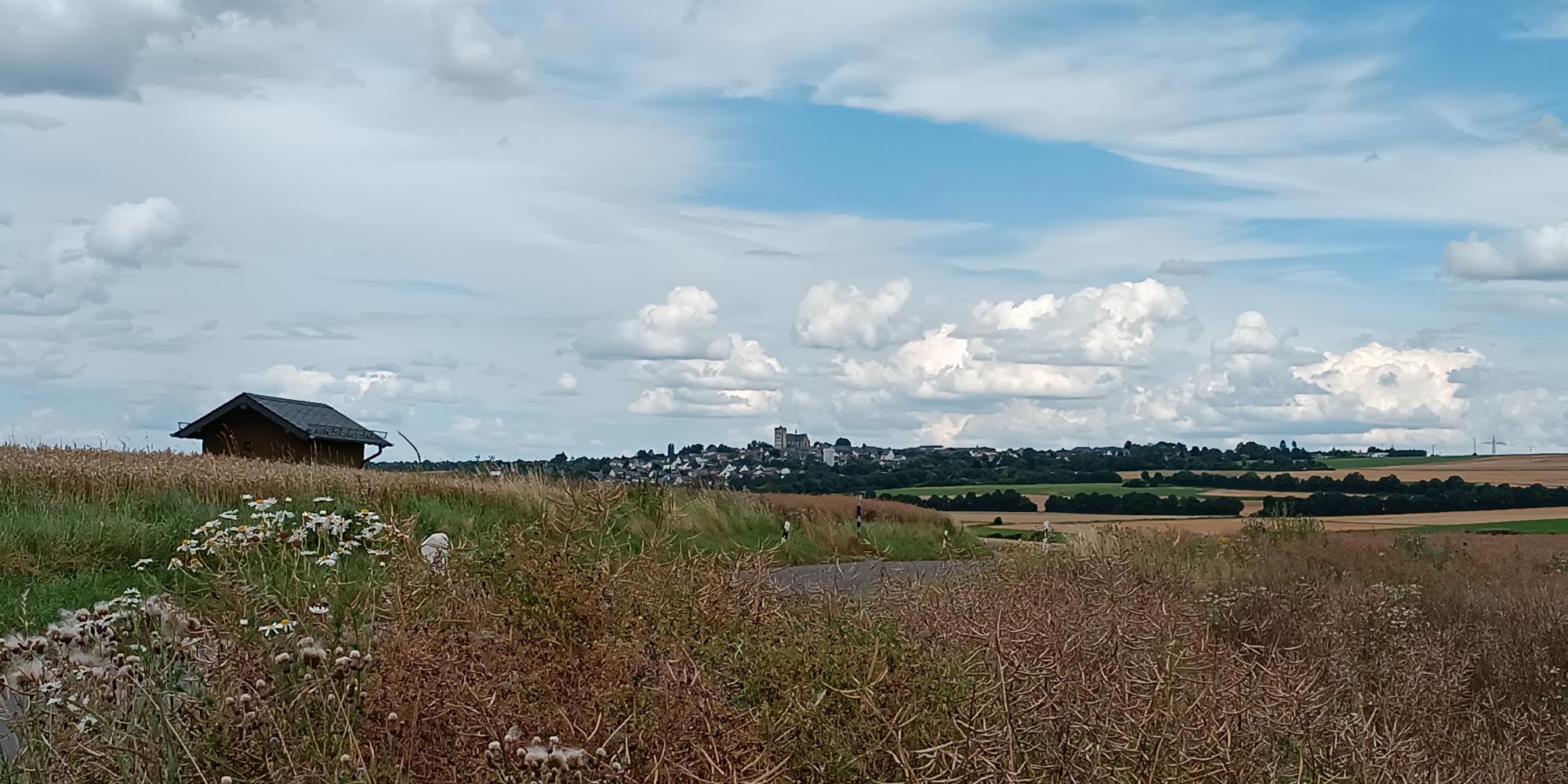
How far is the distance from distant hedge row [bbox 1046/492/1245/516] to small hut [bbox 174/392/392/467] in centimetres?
1577

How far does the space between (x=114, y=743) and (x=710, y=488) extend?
52.5 ft

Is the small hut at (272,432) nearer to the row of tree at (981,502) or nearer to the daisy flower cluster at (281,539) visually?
the row of tree at (981,502)

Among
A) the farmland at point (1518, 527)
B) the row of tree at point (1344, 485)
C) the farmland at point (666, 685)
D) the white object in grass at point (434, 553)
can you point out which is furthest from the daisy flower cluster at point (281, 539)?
the row of tree at point (1344, 485)

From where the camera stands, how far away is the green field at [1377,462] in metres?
39.1

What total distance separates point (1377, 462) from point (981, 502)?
60.1ft

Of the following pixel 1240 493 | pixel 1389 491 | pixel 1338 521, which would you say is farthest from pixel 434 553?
pixel 1389 491

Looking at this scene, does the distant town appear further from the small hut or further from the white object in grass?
the white object in grass

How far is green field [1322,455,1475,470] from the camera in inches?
1540

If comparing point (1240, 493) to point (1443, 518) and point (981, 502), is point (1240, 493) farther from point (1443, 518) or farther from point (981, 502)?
point (981, 502)

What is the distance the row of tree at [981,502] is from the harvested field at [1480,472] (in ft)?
13.3

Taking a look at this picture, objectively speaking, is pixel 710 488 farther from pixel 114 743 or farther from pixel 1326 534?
pixel 114 743

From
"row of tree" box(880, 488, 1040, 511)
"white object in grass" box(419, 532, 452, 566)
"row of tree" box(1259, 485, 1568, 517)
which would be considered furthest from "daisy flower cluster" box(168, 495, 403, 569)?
"row of tree" box(880, 488, 1040, 511)

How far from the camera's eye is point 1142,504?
26.9m

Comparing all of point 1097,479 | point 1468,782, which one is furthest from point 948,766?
point 1097,479
